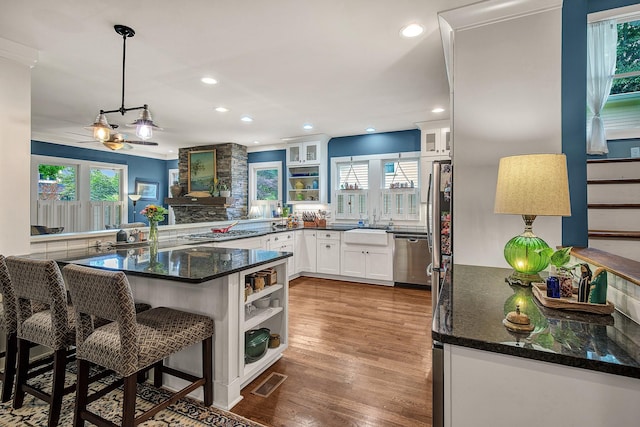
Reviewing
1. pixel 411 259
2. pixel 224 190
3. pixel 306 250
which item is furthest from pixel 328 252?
pixel 224 190

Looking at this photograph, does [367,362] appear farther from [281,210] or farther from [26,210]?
[281,210]

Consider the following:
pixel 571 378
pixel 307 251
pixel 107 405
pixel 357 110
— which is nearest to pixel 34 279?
pixel 107 405

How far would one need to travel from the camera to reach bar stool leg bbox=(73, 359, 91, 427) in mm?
1646

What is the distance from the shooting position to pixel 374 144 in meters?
5.66

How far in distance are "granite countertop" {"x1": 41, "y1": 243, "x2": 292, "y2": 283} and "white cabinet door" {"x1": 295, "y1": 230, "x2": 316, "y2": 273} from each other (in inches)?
110

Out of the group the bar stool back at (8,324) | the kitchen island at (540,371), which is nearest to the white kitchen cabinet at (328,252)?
the bar stool back at (8,324)

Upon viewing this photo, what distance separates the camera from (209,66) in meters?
2.87

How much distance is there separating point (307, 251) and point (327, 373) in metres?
3.29

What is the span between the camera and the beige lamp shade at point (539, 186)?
4.76ft

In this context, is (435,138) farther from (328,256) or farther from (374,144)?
(328,256)

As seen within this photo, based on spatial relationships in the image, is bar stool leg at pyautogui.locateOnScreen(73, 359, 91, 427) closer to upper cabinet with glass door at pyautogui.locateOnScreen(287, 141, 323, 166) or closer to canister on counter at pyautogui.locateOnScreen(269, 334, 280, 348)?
canister on counter at pyautogui.locateOnScreen(269, 334, 280, 348)

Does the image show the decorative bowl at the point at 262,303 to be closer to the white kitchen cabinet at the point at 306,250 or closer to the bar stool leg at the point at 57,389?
the bar stool leg at the point at 57,389

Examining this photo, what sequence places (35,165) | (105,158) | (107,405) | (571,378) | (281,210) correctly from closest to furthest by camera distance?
(571,378)
(107,405)
(35,165)
(281,210)
(105,158)

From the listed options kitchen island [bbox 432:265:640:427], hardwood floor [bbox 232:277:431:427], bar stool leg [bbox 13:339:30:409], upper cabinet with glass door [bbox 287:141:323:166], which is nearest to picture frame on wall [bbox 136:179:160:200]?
upper cabinet with glass door [bbox 287:141:323:166]
